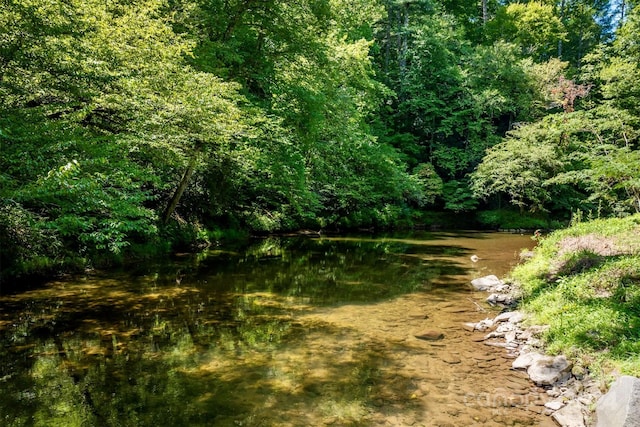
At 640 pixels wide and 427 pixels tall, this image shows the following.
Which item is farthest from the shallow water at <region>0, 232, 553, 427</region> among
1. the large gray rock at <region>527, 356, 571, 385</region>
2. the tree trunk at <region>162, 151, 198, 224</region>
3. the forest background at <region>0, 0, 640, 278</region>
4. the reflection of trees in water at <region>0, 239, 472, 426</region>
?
the tree trunk at <region>162, 151, 198, 224</region>

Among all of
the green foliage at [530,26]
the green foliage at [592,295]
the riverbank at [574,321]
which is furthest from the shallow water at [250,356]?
the green foliage at [530,26]

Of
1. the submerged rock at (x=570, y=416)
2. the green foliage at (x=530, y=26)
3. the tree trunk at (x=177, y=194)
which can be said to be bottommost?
the submerged rock at (x=570, y=416)

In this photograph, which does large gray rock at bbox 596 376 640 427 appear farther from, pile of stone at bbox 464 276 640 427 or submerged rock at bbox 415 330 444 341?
submerged rock at bbox 415 330 444 341

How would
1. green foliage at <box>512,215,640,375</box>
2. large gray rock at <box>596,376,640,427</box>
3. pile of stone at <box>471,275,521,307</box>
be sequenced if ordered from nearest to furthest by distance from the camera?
large gray rock at <box>596,376,640,427</box>
green foliage at <box>512,215,640,375</box>
pile of stone at <box>471,275,521,307</box>

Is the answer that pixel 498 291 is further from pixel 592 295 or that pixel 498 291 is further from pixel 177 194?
pixel 177 194

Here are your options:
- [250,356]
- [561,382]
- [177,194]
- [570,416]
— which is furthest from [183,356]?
[177,194]

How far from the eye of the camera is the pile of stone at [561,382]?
147 inches

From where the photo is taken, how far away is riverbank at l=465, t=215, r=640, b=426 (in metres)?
4.82

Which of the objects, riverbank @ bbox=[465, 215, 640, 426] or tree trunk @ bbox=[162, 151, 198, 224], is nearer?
riverbank @ bbox=[465, 215, 640, 426]

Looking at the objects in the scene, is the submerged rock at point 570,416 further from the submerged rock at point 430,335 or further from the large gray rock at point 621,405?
the submerged rock at point 430,335

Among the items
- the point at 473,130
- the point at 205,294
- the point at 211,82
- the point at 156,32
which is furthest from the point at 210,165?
the point at 473,130

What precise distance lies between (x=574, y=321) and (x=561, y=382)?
134 centimetres

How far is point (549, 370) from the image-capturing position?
529 centimetres

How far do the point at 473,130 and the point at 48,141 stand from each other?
31.4m
